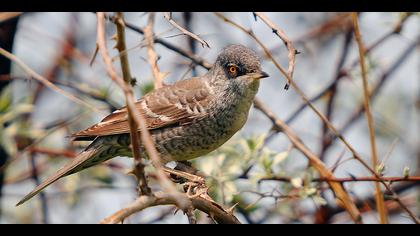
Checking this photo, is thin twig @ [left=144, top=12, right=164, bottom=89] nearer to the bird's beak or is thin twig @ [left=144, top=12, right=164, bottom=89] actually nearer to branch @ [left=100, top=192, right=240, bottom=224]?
the bird's beak

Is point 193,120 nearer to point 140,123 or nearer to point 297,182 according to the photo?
point 297,182

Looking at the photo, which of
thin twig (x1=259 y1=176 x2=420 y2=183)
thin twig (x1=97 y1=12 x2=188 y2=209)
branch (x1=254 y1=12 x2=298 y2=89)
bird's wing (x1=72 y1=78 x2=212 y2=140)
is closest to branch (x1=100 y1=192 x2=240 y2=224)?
thin twig (x1=97 y1=12 x2=188 y2=209)

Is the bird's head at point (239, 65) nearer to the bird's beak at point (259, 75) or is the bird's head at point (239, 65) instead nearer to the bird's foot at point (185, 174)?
the bird's beak at point (259, 75)

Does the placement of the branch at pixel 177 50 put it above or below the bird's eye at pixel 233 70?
above

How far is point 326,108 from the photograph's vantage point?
22.0 ft

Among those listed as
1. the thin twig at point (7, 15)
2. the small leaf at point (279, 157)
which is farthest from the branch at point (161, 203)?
the thin twig at point (7, 15)

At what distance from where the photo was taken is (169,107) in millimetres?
5160

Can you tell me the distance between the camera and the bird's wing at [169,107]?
497 centimetres

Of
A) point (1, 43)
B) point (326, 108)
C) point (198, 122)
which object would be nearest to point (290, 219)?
point (326, 108)

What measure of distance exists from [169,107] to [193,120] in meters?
0.27

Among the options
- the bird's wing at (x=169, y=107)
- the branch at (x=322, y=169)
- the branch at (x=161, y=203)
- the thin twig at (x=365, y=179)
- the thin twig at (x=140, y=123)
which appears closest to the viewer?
the thin twig at (x=140, y=123)

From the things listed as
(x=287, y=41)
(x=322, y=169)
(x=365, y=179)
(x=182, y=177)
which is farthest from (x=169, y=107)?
(x=287, y=41)
